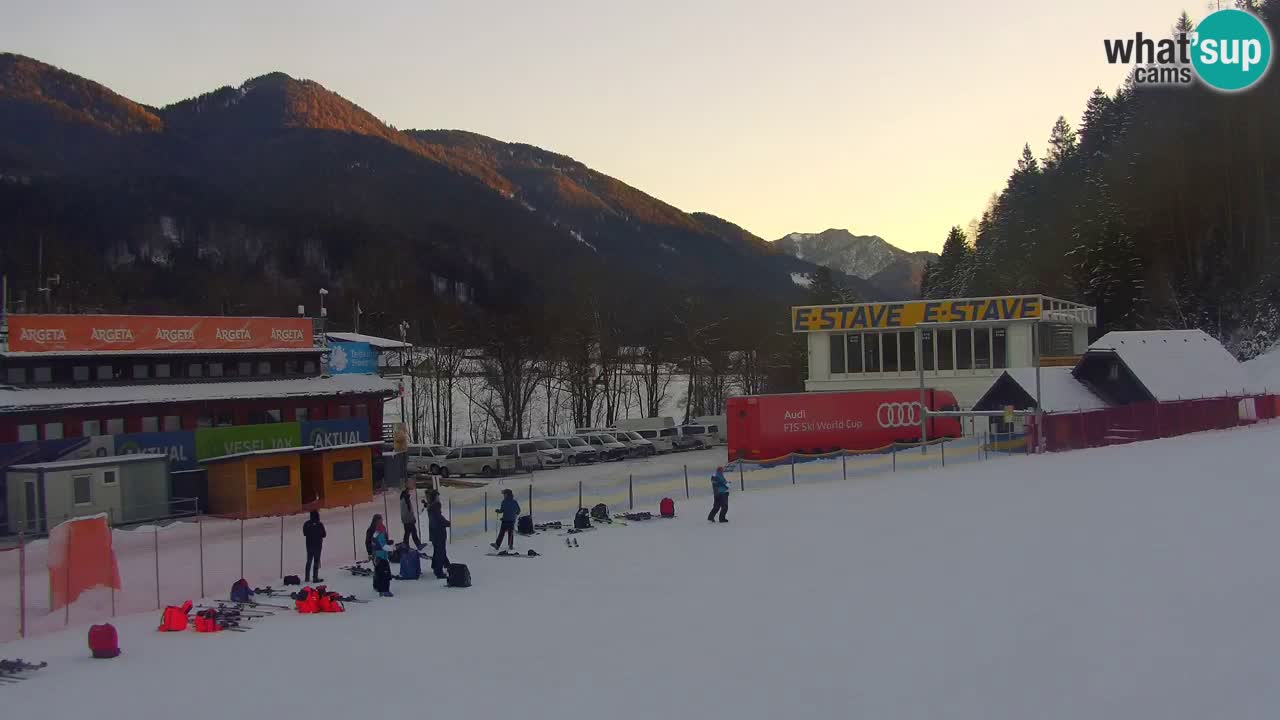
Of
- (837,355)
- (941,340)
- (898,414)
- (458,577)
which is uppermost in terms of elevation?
(941,340)

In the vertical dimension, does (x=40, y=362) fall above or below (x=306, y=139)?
below

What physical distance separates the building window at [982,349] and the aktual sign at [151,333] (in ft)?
120

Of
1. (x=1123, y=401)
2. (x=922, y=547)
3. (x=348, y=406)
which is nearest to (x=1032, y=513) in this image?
(x=922, y=547)

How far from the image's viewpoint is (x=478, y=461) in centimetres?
4659

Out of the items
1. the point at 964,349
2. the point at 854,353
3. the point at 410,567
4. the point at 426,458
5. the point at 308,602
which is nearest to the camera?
the point at 308,602

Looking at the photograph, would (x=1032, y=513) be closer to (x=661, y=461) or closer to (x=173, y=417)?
(x=661, y=461)

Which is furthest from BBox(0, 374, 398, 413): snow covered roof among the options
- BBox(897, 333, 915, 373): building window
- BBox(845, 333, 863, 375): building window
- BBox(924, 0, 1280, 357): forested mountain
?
BBox(924, 0, 1280, 357): forested mountain

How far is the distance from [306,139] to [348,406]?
→ 169 meters

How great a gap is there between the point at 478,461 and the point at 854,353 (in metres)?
25.3

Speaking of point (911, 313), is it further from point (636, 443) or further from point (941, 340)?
point (636, 443)

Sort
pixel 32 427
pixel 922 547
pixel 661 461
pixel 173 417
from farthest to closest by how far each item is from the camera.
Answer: pixel 661 461 → pixel 173 417 → pixel 32 427 → pixel 922 547

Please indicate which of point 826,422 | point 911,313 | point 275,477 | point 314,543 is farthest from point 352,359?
point 911,313

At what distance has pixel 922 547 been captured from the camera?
19.8 meters

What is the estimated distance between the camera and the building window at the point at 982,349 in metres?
55.0
